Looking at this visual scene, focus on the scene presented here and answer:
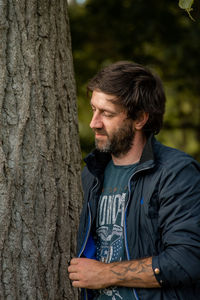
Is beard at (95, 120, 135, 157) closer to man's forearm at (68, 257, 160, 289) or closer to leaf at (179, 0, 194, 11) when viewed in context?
man's forearm at (68, 257, 160, 289)

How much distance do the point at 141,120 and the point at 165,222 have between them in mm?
877

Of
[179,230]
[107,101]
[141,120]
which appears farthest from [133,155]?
[179,230]

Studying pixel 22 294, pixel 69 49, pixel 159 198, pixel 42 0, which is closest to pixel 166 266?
pixel 159 198

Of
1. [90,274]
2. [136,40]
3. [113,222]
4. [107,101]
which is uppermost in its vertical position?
[136,40]

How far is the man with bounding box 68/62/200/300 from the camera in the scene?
6.93ft

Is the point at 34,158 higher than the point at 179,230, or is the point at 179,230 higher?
the point at 34,158

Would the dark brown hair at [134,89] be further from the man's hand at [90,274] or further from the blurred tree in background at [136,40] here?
the blurred tree in background at [136,40]

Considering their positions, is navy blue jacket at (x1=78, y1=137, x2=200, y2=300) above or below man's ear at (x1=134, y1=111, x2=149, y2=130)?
below

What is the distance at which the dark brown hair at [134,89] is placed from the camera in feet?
8.97

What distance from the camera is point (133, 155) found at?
2717mm

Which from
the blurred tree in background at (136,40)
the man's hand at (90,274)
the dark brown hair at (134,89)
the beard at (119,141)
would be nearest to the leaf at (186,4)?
the dark brown hair at (134,89)

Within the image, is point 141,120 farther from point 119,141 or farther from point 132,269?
point 132,269

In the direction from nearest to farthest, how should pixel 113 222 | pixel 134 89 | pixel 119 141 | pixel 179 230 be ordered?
pixel 179 230 → pixel 113 222 → pixel 119 141 → pixel 134 89

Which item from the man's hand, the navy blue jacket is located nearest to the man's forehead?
the navy blue jacket
